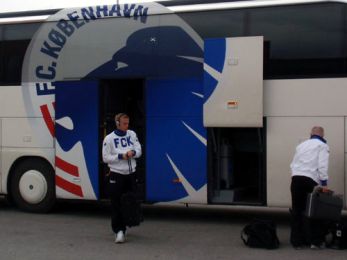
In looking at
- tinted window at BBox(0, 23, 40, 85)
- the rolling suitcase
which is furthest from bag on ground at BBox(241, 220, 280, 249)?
tinted window at BBox(0, 23, 40, 85)

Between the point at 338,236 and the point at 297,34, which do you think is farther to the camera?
the point at 297,34

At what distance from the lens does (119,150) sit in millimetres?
8430

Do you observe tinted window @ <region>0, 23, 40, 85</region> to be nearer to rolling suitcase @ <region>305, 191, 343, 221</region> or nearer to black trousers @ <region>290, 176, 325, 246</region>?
black trousers @ <region>290, 176, 325, 246</region>

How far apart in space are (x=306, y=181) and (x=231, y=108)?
1.88 m

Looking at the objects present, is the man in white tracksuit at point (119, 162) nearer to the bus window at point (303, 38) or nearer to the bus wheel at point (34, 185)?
the bus window at point (303, 38)

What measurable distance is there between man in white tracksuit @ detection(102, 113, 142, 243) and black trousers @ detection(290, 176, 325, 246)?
7.54 ft

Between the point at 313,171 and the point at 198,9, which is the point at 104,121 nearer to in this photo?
the point at 198,9

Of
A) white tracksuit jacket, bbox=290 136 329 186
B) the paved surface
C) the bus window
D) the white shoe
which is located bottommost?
the paved surface

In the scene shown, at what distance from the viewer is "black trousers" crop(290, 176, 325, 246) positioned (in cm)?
805

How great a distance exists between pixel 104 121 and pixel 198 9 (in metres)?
2.58

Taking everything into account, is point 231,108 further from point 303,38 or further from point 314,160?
point 314,160

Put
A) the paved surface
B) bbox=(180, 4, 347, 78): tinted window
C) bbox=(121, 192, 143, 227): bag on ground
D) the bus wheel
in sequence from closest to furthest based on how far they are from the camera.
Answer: the paved surface < bbox=(121, 192, 143, 227): bag on ground < bbox=(180, 4, 347, 78): tinted window < the bus wheel

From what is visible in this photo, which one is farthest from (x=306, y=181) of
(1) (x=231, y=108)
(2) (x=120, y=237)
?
(2) (x=120, y=237)

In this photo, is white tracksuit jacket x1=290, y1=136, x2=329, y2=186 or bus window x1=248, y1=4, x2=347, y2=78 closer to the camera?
white tracksuit jacket x1=290, y1=136, x2=329, y2=186
